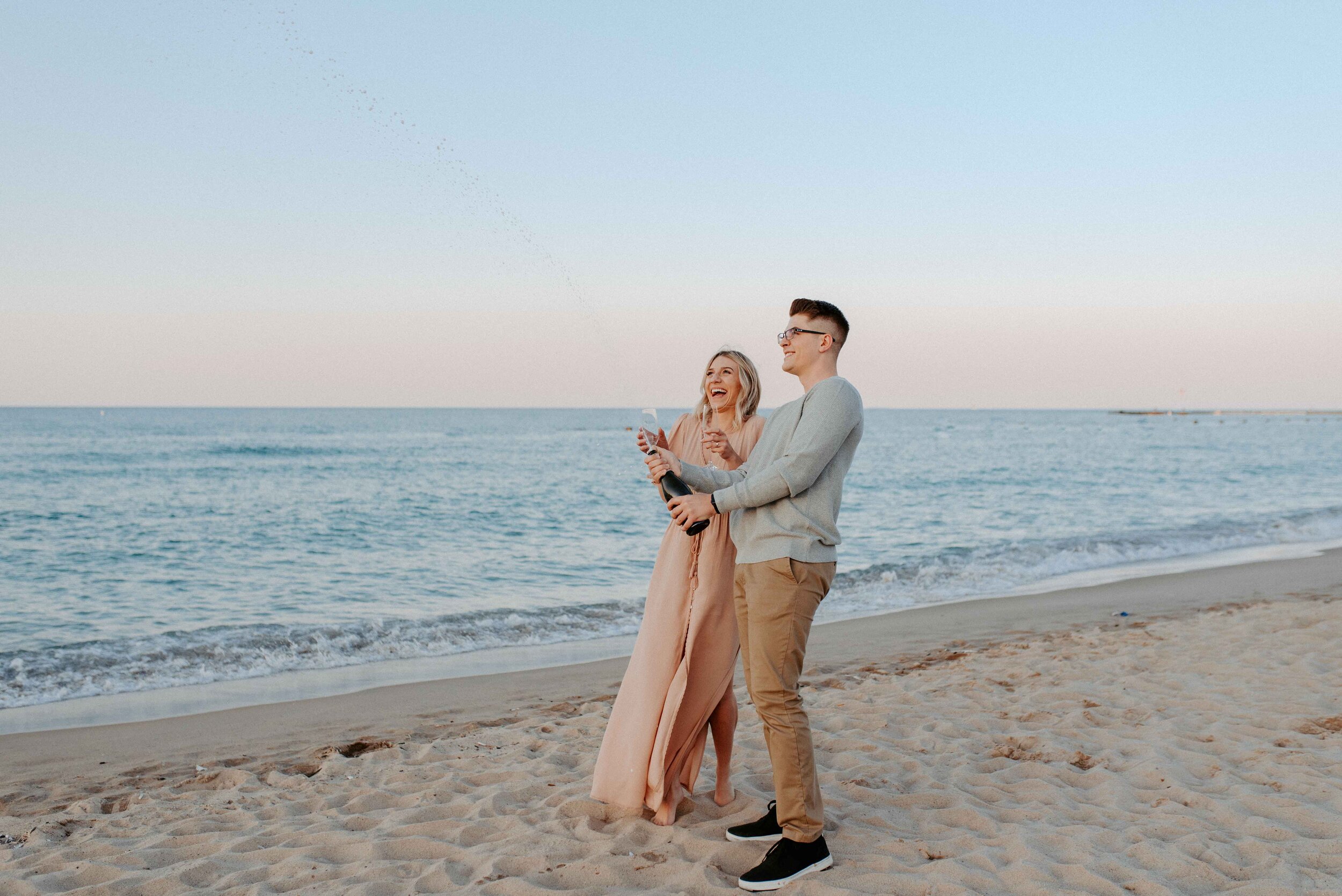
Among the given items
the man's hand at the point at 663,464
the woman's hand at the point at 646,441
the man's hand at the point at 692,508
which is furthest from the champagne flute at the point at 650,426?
the man's hand at the point at 692,508

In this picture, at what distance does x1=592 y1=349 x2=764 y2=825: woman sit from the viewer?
3.48 m

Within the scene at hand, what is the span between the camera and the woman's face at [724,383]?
361 centimetres

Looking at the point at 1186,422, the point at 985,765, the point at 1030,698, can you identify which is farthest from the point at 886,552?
the point at 1186,422

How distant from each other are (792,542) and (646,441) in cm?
71

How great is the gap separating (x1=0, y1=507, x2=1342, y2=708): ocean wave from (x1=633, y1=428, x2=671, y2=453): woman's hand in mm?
5316

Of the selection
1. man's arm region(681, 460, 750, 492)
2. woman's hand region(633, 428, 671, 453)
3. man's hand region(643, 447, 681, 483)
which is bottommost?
man's arm region(681, 460, 750, 492)

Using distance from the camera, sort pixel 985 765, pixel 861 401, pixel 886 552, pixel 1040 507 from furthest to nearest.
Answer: pixel 1040 507 → pixel 886 552 → pixel 985 765 → pixel 861 401

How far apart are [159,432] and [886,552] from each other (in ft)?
184

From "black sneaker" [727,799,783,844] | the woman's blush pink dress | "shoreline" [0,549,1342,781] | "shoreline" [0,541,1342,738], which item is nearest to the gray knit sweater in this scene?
the woman's blush pink dress

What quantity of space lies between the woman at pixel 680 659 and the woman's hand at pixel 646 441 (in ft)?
0.06

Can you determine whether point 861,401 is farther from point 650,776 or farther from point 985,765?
point 985,765

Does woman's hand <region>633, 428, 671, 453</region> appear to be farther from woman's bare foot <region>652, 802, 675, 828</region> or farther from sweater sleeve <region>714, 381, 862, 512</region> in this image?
woman's bare foot <region>652, 802, 675, 828</region>

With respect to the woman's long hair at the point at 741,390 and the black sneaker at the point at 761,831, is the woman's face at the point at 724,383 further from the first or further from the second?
the black sneaker at the point at 761,831

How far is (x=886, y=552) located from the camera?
14.0 meters
